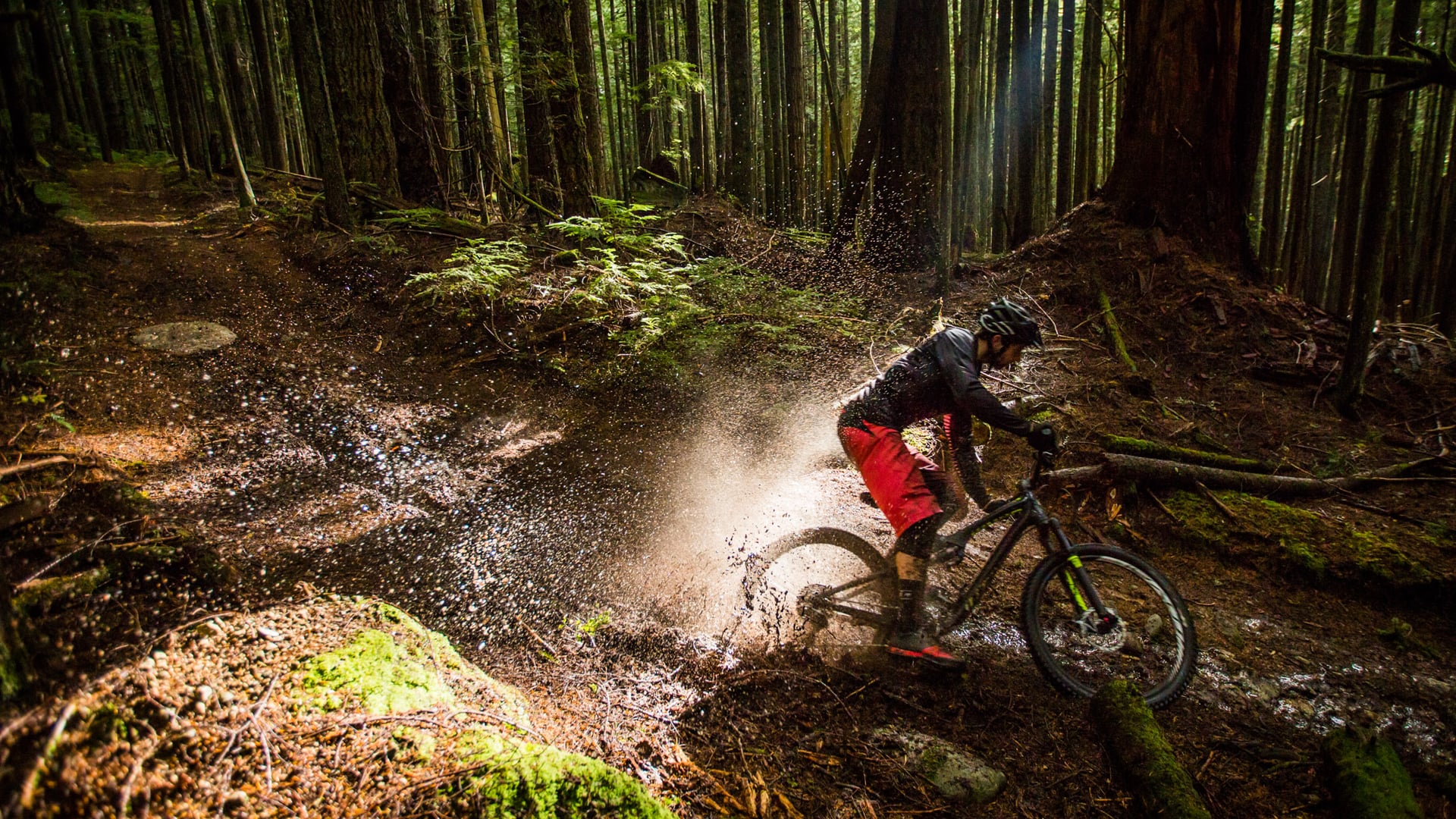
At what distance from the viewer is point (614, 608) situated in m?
4.00

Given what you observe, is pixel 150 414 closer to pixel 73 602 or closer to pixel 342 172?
pixel 73 602

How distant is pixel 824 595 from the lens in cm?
402

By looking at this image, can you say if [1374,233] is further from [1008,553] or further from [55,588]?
[55,588]

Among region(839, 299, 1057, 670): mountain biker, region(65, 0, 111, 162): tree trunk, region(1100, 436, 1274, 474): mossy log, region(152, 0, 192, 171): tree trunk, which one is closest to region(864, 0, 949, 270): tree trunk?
region(1100, 436, 1274, 474): mossy log

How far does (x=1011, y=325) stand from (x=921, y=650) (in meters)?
2.12

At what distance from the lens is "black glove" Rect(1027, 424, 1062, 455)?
342cm

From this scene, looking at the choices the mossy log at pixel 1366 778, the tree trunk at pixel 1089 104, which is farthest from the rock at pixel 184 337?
the tree trunk at pixel 1089 104

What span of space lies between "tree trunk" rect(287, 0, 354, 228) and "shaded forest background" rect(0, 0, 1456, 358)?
38mm

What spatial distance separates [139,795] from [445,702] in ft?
3.42

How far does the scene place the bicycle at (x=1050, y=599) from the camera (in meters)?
3.44

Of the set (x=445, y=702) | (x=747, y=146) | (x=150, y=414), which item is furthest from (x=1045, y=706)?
(x=747, y=146)

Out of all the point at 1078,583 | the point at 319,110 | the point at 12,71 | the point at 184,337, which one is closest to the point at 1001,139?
the point at 319,110

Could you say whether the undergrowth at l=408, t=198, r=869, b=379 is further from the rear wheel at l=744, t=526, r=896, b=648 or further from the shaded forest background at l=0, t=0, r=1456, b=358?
the rear wheel at l=744, t=526, r=896, b=648

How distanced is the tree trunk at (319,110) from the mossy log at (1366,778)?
424 inches
